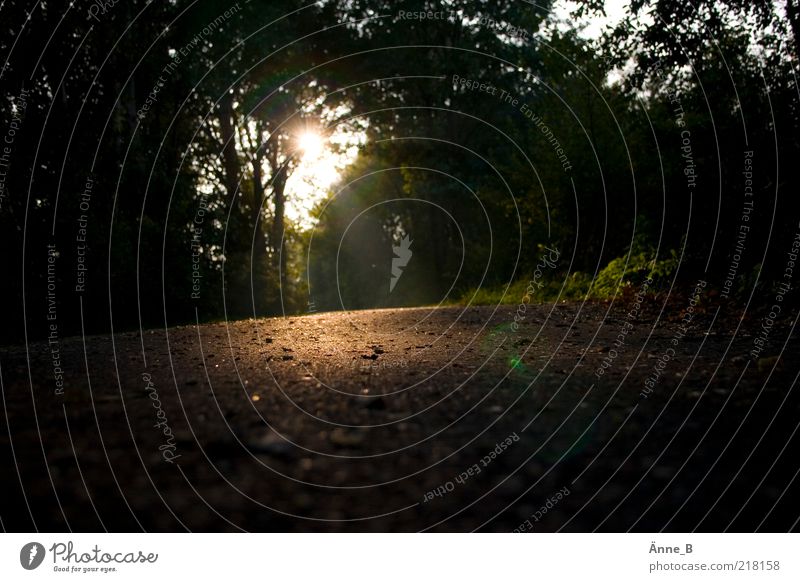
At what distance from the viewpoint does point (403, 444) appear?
333 centimetres

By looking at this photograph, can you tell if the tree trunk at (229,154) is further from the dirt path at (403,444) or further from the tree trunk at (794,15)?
the dirt path at (403,444)

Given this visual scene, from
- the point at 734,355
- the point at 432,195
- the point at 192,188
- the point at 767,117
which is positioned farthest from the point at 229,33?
the point at 734,355

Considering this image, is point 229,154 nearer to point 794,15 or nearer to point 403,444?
point 794,15

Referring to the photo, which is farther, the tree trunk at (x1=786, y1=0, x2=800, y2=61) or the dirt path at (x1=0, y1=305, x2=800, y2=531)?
the tree trunk at (x1=786, y1=0, x2=800, y2=61)

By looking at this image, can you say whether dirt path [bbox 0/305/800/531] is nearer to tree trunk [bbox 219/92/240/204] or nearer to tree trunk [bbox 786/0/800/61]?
tree trunk [bbox 786/0/800/61]

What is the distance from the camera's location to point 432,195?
35344mm

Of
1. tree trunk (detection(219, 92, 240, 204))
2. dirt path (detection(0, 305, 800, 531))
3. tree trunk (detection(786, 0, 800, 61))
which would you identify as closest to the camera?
dirt path (detection(0, 305, 800, 531))

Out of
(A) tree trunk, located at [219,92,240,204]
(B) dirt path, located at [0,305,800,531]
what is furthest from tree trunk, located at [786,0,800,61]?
(A) tree trunk, located at [219,92,240,204]

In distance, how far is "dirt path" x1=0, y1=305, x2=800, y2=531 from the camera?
2.64 m

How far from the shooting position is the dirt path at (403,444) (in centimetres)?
264

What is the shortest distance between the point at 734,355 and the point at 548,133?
15.7m

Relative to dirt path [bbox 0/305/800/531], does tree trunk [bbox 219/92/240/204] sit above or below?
above

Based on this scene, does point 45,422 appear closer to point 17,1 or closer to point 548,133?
point 17,1

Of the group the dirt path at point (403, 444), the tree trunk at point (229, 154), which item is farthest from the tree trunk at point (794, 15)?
the tree trunk at point (229, 154)
